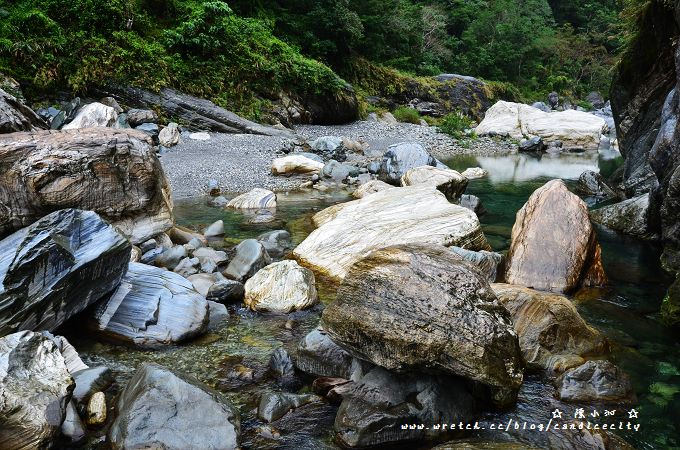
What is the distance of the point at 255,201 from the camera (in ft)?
36.7

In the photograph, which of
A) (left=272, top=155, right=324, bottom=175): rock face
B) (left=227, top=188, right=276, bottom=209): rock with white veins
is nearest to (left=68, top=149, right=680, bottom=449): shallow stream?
(left=227, top=188, right=276, bottom=209): rock with white veins

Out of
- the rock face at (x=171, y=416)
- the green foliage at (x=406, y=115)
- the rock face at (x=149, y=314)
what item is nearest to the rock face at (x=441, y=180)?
the rock face at (x=149, y=314)

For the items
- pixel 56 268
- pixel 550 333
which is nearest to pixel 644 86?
pixel 550 333

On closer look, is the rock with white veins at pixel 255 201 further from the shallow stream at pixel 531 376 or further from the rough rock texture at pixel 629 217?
the rough rock texture at pixel 629 217

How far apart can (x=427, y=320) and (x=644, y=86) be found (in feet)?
40.4

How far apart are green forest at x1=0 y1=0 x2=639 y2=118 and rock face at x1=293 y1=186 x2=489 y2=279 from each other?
895 cm

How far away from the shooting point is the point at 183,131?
54.3 feet

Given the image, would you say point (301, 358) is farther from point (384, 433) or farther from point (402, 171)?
point (402, 171)

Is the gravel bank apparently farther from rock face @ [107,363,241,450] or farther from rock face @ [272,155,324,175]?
rock face @ [107,363,241,450]

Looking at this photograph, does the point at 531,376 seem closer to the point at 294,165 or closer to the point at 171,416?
the point at 171,416

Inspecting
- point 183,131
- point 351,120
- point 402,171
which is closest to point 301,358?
point 402,171

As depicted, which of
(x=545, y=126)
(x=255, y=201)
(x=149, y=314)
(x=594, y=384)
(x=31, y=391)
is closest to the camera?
(x=31, y=391)

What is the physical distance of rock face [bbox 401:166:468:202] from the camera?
1195cm

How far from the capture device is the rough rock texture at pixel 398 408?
3.57 meters
